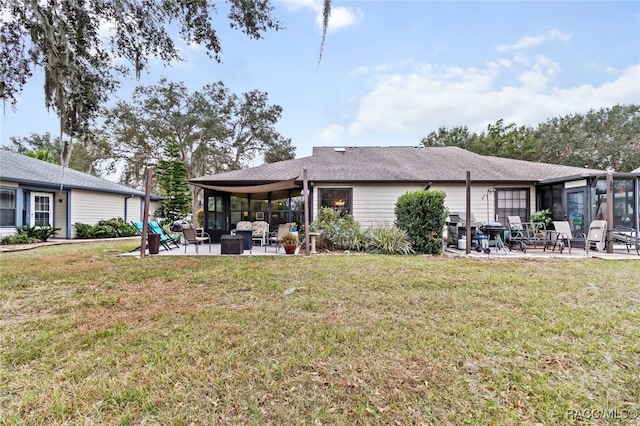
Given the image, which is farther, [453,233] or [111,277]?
[453,233]

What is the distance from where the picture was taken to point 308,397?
205cm

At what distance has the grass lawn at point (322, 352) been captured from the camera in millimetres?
Result: 1941

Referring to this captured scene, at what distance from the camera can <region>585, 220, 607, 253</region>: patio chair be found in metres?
8.32

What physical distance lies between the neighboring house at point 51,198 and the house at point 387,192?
6099 millimetres

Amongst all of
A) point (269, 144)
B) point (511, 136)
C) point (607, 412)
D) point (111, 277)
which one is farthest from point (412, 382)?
point (511, 136)

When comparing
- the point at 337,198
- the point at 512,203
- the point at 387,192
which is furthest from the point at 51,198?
the point at 512,203

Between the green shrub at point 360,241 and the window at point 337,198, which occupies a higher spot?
the window at point 337,198

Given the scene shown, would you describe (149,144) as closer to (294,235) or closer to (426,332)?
(294,235)

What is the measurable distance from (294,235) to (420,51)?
27.3 feet

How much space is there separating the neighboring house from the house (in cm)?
610

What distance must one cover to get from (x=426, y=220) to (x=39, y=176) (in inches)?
625

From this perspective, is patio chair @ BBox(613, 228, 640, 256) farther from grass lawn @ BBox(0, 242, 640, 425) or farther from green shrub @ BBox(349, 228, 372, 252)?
green shrub @ BBox(349, 228, 372, 252)

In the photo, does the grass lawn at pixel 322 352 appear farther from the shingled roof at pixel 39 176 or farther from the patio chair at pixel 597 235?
the shingled roof at pixel 39 176

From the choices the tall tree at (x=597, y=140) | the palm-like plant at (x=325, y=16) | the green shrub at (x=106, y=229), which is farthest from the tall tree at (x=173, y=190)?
the tall tree at (x=597, y=140)
